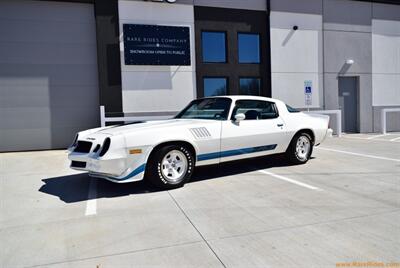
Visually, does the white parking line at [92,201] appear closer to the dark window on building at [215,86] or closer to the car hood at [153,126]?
the car hood at [153,126]

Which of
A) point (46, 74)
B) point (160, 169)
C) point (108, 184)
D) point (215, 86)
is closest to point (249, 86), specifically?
point (215, 86)

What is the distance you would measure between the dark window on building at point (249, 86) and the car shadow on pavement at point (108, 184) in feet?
19.0

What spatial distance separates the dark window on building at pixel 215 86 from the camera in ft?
39.6

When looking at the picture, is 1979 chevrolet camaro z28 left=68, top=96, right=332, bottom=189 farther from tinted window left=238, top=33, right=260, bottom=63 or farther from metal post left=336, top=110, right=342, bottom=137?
metal post left=336, top=110, right=342, bottom=137

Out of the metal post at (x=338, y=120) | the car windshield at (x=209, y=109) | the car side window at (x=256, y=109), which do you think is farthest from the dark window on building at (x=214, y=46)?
the car side window at (x=256, y=109)

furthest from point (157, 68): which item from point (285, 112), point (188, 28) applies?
point (285, 112)

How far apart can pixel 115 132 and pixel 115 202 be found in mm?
1063

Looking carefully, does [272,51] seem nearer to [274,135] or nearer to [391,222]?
[274,135]

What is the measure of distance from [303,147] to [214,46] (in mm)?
6565

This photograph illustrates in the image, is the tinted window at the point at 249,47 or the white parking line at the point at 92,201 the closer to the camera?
the white parking line at the point at 92,201

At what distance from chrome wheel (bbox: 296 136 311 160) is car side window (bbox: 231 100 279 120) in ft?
2.82

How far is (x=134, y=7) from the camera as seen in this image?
10898mm

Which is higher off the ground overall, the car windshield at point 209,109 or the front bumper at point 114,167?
the car windshield at point 209,109

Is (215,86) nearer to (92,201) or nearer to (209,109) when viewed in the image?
(209,109)
